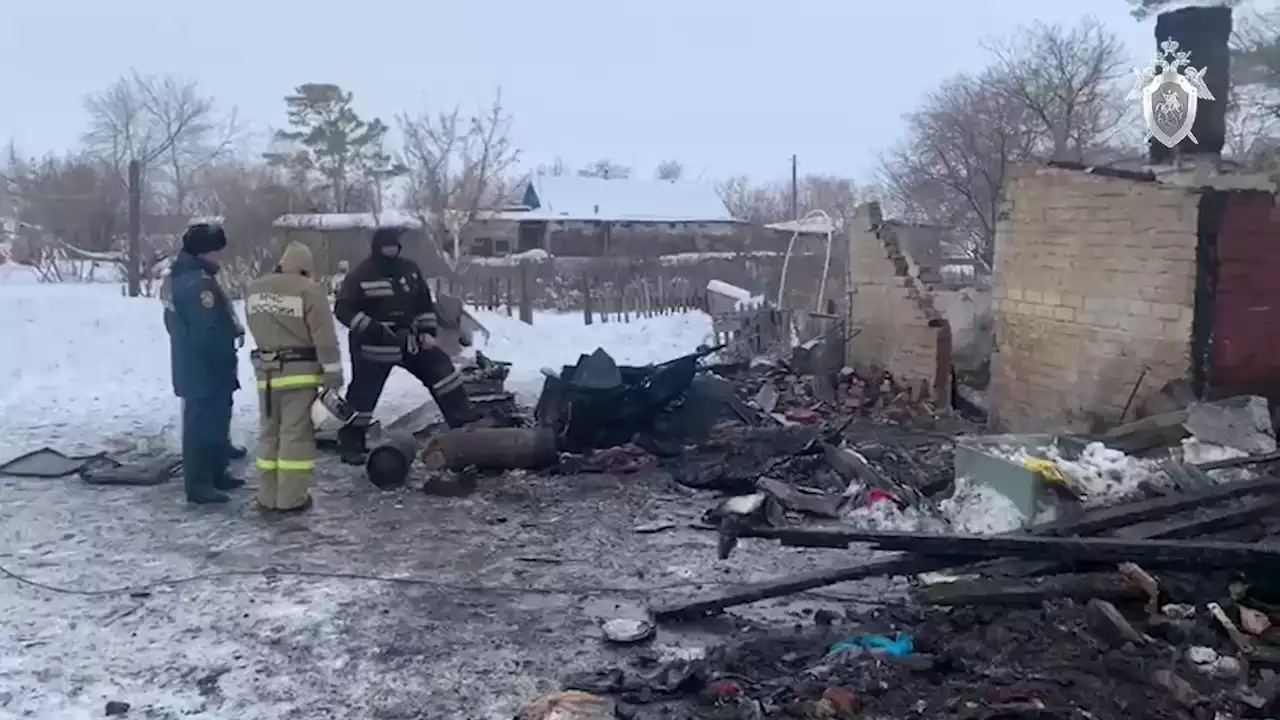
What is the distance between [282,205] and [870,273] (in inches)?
→ 649

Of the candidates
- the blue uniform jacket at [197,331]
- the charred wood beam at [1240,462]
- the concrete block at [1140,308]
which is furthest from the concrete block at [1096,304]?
the blue uniform jacket at [197,331]

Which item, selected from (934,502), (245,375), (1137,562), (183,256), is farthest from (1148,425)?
(245,375)

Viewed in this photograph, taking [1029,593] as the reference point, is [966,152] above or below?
above

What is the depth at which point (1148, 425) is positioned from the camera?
23.5 ft

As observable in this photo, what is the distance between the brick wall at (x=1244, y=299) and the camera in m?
7.30

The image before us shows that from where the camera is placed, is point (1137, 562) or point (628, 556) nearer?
point (1137, 562)

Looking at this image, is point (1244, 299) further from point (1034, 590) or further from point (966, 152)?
point (966, 152)

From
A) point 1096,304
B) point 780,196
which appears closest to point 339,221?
point 1096,304

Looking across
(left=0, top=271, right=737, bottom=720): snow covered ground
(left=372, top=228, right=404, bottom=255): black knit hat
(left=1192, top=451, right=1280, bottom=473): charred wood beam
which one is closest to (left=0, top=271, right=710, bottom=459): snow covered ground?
(left=0, top=271, right=737, bottom=720): snow covered ground

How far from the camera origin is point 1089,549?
5039mm

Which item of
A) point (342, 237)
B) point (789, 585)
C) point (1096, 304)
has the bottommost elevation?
point (789, 585)

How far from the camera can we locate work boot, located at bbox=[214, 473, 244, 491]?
785 centimetres

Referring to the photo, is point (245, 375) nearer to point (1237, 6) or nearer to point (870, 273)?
point (870, 273)

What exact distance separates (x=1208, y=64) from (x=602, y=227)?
3154 cm
